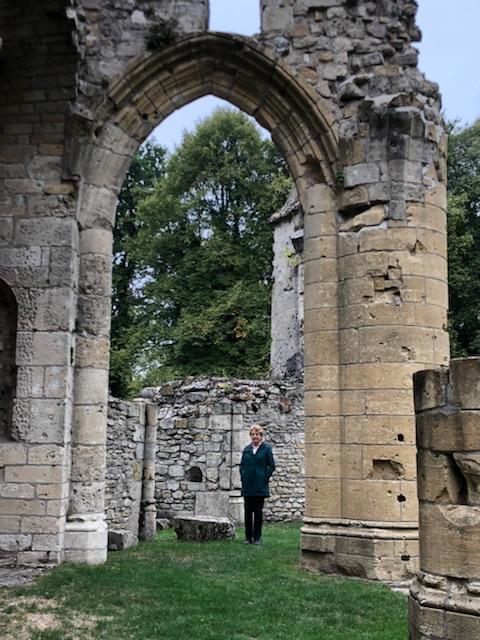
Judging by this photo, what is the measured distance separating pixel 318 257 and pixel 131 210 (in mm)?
20257

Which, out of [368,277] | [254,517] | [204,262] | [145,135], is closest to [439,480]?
[368,277]

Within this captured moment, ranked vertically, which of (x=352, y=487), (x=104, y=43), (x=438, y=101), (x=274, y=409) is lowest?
(x=352, y=487)

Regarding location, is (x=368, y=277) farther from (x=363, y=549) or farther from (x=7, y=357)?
(x=7, y=357)

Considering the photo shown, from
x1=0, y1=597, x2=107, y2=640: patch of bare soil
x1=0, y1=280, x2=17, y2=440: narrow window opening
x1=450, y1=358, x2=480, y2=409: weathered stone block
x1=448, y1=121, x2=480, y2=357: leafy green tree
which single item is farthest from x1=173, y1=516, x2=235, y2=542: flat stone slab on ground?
x1=448, y1=121, x2=480, y2=357: leafy green tree

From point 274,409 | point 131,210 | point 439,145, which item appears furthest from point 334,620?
point 131,210

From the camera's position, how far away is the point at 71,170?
7852 millimetres

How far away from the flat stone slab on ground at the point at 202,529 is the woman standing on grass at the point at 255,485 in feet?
1.17

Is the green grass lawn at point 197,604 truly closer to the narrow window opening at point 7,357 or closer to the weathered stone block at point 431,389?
the narrow window opening at point 7,357

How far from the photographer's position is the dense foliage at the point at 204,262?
23016 mm

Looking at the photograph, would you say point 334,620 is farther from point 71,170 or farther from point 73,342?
point 71,170

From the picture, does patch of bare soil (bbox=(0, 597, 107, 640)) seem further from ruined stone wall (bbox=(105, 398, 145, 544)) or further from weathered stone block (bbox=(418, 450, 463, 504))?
ruined stone wall (bbox=(105, 398, 145, 544))

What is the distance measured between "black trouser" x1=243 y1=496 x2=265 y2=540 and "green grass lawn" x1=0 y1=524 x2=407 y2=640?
1888 millimetres

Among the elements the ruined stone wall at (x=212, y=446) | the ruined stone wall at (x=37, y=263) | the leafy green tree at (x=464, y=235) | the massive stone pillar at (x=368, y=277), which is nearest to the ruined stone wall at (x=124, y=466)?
the ruined stone wall at (x=37, y=263)

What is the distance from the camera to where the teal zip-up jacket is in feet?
31.8
